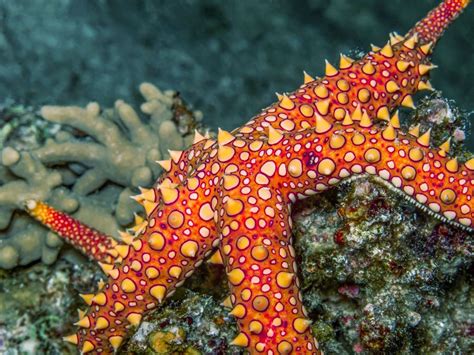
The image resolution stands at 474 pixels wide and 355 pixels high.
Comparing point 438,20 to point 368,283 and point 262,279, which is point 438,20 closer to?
point 368,283

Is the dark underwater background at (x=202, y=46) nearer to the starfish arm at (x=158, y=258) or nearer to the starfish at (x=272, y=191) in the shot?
the starfish at (x=272, y=191)

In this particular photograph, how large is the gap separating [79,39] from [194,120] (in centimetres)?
169

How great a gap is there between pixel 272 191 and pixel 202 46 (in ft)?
10.9

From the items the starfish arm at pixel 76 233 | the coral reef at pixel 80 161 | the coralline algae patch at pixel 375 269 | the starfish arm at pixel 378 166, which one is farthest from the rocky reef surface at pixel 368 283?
the coral reef at pixel 80 161

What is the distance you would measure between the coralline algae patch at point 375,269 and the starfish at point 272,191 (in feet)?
1.09

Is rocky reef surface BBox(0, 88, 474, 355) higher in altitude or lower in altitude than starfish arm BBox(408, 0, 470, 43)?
lower

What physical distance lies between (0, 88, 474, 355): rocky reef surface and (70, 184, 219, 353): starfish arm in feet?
0.80

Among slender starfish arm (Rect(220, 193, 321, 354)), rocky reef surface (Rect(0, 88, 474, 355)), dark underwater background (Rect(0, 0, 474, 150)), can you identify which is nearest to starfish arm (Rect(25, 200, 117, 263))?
rocky reef surface (Rect(0, 88, 474, 355))

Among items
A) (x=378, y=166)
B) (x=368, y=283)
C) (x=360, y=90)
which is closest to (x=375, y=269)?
(x=368, y=283)

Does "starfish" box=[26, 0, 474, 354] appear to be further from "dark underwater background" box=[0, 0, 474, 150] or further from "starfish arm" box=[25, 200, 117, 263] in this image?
"dark underwater background" box=[0, 0, 474, 150]

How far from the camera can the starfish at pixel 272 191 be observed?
126 inches

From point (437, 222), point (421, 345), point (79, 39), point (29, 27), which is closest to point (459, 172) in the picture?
point (437, 222)

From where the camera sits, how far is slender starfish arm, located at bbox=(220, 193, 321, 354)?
10.3 feet

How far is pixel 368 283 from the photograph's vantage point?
3.82 m
